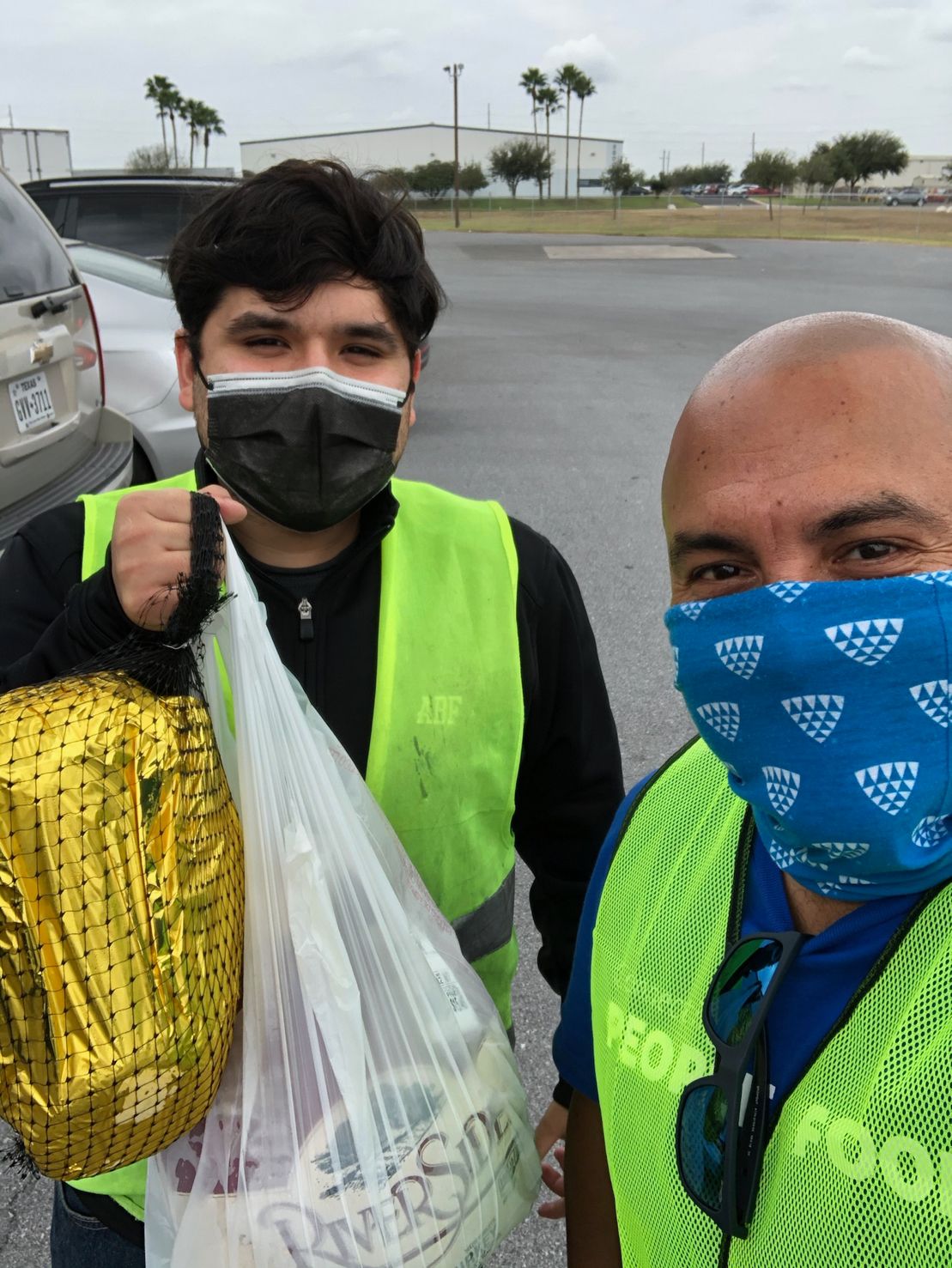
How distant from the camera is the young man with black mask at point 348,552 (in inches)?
54.1

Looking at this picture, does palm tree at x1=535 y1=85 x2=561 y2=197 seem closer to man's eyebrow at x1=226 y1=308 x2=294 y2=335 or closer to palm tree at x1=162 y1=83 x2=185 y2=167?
palm tree at x1=162 y1=83 x2=185 y2=167

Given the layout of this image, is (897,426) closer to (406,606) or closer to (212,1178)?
(406,606)

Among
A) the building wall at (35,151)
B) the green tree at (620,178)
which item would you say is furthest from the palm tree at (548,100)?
the building wall at (35,151)

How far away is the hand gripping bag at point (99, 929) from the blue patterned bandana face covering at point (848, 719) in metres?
0.57

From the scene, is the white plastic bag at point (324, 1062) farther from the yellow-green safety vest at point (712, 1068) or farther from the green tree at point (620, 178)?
the green tree at point (620, 178)

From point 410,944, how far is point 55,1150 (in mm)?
424

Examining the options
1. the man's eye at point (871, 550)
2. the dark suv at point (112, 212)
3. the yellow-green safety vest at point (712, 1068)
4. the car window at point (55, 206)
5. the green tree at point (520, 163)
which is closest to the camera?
the yellow-green safety vest at point (712, 1068)

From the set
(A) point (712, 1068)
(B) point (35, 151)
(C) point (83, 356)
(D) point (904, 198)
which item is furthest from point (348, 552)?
(D) point (904, 198)

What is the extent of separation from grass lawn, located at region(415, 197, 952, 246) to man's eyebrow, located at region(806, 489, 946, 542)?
1150 inches

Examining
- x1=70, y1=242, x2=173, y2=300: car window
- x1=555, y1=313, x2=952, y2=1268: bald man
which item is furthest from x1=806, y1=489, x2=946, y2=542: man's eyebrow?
x1=70, y1=242, x2=173, y2=300: car window

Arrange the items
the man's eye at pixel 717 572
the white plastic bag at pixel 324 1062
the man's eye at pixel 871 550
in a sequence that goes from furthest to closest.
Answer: the white plastic bag at pixel 324 1062 < the man's eye at pixel 717 572 < the man's eye at pixel 871 550

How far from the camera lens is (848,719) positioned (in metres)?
0.87

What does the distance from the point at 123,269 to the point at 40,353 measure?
237 cm

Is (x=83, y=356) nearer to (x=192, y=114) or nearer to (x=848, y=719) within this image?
(x=848, y=719)
